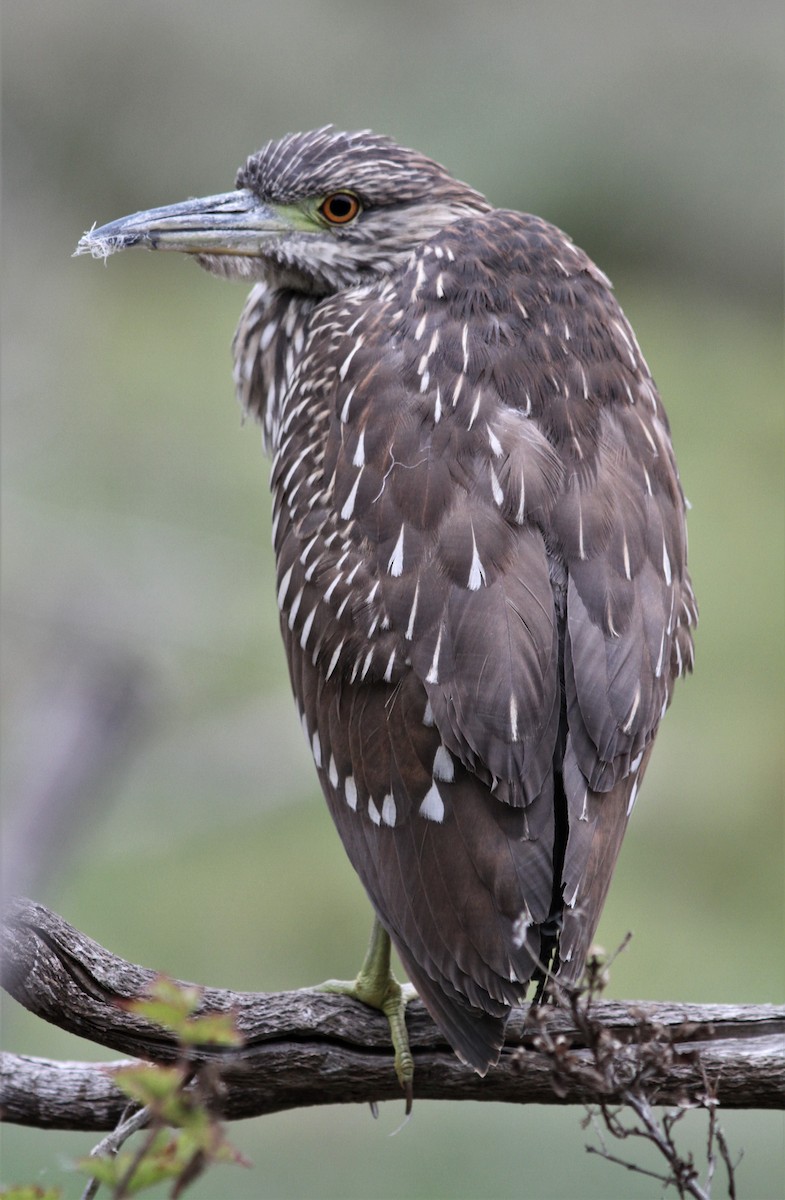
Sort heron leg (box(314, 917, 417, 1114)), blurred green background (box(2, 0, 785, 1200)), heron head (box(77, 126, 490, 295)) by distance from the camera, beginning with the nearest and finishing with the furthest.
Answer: heron leg (box(314, 917, 417, 1114)), heron head (box(77, 126, 490, 295)), blurred green background (box(2, 0, 785, 1200))

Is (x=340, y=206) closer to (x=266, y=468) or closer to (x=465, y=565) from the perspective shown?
(x=465, y=565)

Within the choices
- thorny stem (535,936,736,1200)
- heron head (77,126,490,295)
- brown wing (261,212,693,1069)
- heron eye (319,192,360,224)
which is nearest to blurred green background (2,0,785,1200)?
heron head (77,126,490,295)

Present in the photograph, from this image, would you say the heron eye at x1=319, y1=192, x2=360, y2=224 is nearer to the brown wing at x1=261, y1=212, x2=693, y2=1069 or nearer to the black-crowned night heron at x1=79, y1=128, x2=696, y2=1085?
the black-crowned night heron at x1=79, y1=128, x2=696, y2=1085

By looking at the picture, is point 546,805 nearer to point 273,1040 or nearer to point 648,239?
point 273,1040

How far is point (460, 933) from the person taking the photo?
1.91m

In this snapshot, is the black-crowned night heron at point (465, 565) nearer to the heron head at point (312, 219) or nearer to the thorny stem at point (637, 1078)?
the heron head at point (312, 219)

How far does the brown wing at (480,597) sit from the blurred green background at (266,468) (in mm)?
1775

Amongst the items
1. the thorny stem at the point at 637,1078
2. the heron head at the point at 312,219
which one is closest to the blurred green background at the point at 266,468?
the heron head at the point at 312,219

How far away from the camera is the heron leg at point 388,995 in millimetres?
2143

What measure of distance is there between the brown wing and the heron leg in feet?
0.78

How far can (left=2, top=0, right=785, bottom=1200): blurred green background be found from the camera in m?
5.03

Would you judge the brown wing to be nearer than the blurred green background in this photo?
Yes

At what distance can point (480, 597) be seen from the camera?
1.99 meters

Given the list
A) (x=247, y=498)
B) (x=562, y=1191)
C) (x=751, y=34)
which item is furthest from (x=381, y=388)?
(x=751, y=34)
